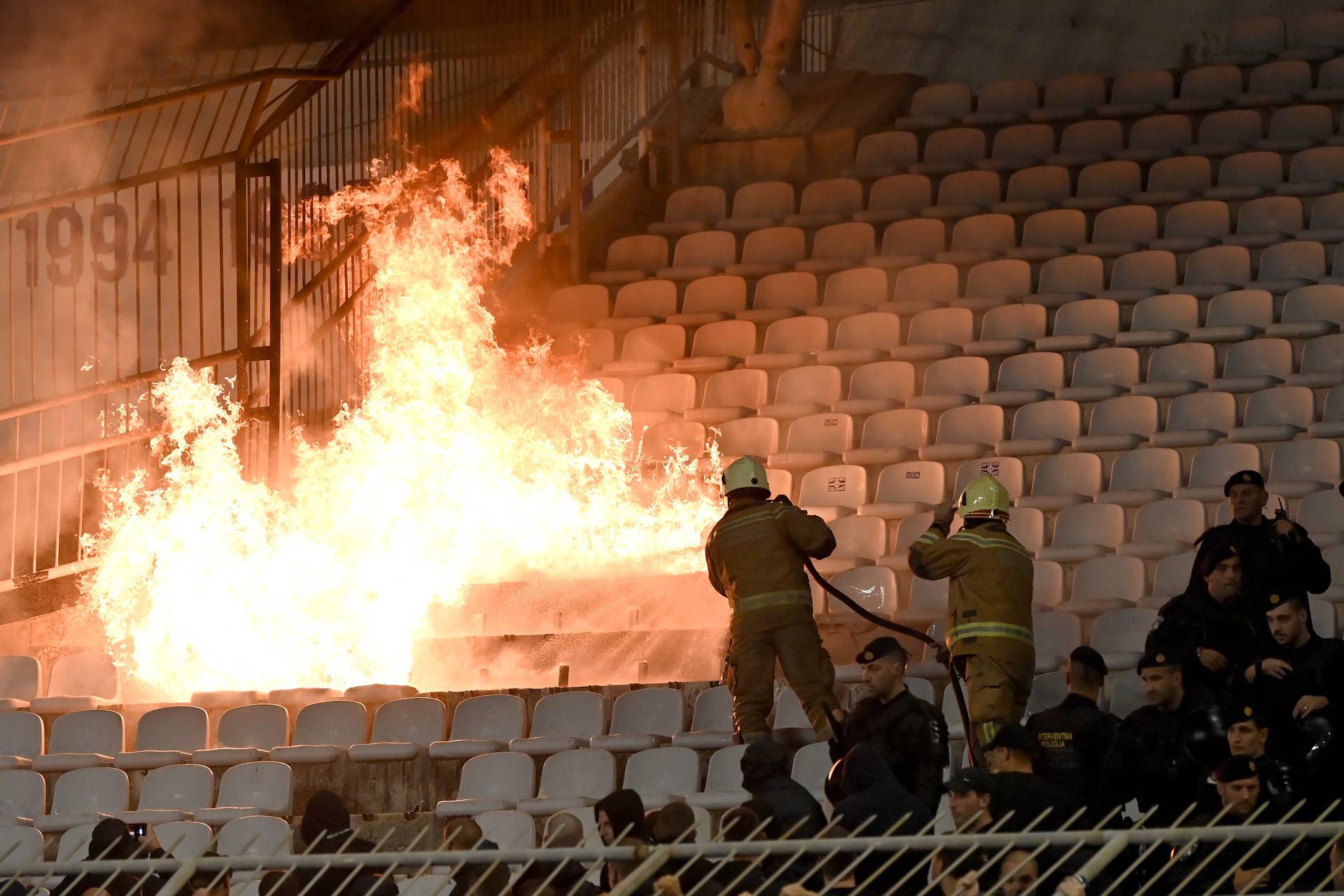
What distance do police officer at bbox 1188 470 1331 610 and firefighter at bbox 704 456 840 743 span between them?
1819 mm

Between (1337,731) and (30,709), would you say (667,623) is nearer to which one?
(30,709)

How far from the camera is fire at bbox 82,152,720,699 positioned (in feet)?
40.5

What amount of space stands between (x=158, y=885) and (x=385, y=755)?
2612 mm

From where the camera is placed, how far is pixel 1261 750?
291 inches

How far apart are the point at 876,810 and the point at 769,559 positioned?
9.76ft

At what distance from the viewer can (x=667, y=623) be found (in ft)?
38.7

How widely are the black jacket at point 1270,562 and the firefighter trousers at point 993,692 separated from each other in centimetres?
95

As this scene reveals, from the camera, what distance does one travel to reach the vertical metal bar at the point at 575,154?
16359 millimetres

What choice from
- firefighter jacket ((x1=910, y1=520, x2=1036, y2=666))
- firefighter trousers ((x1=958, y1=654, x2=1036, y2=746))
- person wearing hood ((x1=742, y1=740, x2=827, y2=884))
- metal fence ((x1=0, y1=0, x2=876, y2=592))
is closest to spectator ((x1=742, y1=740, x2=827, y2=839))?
person wearing hood ((x1=742, y1=740, x2=827, y2=884))

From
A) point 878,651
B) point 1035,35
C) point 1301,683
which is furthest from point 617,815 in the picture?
point 1035,35

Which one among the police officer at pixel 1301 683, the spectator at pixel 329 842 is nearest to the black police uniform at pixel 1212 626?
the police officer at pixel 1301 683

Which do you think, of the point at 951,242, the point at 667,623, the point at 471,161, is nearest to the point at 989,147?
the point at 951,242

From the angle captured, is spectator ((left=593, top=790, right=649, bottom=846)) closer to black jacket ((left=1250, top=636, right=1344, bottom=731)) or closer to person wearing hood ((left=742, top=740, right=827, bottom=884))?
person wearing hood ((left=742, top=740, right=827, bottom=884))

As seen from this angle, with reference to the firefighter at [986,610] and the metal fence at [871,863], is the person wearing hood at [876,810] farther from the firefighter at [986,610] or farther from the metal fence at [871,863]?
the firefighter at [986,610]
